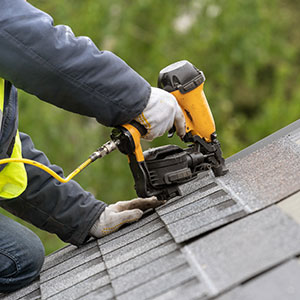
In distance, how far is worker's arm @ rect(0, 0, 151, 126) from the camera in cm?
207

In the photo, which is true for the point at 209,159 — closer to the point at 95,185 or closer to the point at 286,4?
the point at 95,185

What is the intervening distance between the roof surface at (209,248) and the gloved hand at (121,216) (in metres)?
0.05

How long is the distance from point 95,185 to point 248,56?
2.98 metres

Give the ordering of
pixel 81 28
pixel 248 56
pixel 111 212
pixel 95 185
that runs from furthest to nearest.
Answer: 1. pixel 248 56
2. pixel 95 185
3. pixel 81 28
4. pixel 111 212

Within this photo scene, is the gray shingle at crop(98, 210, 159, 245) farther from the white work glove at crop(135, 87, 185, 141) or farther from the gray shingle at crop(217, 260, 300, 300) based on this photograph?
the gray shingle at crop(217, 260, 300, 300)

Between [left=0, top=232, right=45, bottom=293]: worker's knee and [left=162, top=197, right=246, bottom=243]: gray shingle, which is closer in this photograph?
[left=162, top=197, right=246, bottom=243]: gray shingle

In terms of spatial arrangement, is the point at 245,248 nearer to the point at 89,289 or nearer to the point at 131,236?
the point at 89,289

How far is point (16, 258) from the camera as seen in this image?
2.54 m

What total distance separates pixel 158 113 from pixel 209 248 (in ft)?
2.69

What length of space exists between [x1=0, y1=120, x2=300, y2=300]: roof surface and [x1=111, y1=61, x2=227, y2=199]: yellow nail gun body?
83mm

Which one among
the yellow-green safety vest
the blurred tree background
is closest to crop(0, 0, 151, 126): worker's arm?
the yellow-green safety vest

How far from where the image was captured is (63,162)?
664 cm

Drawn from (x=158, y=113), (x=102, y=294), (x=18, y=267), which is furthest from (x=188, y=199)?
(x=18, y=267)

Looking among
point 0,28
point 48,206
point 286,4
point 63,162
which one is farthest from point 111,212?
point 286,4
